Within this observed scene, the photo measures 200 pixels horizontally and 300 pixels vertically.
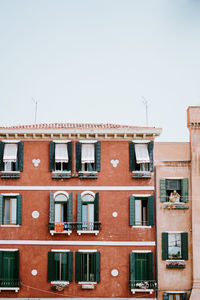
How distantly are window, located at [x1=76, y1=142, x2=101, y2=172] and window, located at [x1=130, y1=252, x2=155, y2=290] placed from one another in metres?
5.77

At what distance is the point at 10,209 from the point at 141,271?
28.9 feet

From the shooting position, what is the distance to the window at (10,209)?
82.5 ft

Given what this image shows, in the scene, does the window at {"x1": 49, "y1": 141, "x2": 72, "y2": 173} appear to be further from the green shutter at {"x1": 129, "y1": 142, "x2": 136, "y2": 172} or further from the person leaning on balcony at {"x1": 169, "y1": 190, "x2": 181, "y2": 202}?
the person leaning on balcony at {"x1": 169, "y1": 190, "x2": 181, "y2": 202}

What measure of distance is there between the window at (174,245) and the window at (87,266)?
13.3 ft

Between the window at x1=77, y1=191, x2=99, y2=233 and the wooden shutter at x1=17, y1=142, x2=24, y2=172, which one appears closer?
the window at x1=77, y1=191, x2=99, y2=233

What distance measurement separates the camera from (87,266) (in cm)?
2481

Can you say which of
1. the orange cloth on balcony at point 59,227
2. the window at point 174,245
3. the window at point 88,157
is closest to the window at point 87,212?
the orange cloth on balcony at point 59,227

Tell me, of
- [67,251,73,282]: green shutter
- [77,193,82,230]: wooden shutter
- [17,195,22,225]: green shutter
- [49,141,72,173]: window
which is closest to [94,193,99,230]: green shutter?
[77,193,82,230]: wooden shutter

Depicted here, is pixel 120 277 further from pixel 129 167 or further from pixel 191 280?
pixel 129 167

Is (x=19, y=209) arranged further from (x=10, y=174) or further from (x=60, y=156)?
(x=60, y=156)

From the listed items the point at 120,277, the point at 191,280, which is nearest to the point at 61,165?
the point at 120,277

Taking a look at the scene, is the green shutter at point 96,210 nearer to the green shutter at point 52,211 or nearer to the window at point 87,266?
the window at point 87,266

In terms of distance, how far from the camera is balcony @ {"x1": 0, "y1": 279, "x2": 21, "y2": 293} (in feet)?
80.4

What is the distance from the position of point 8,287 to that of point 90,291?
16.0ft
